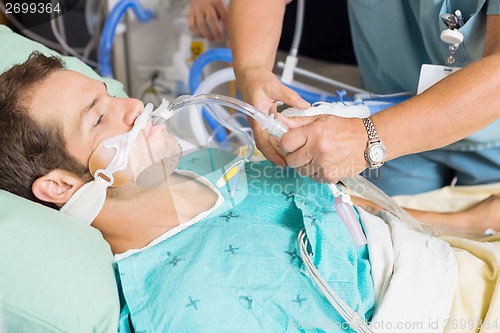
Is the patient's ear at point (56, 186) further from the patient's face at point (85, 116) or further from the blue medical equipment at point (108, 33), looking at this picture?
the blue medical equipment at point (108, 33)

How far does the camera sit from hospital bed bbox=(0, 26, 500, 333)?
107 cm

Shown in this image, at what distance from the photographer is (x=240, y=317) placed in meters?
1.14

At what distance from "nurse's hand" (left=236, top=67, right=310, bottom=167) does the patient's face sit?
20 cm

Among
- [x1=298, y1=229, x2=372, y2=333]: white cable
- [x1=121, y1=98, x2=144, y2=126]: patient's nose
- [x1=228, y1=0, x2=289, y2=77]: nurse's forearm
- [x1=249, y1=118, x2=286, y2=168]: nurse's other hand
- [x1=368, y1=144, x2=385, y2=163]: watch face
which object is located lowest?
[x1=298, y1=229, x2=372, y2=333]: white cable

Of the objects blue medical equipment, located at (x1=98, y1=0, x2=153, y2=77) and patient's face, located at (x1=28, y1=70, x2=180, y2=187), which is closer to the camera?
patient's face, located at (x1=28, y1=70, x2=180, y2=187)

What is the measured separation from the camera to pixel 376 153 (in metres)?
1.17

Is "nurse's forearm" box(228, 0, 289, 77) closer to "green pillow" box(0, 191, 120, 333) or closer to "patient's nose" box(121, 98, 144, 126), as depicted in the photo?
"patient's nose" box(121, 98, 144, 126)

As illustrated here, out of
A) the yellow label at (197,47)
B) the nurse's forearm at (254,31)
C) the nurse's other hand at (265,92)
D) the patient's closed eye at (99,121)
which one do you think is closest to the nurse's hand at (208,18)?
the yellow label at (197,47)

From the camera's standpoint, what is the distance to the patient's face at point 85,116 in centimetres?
123

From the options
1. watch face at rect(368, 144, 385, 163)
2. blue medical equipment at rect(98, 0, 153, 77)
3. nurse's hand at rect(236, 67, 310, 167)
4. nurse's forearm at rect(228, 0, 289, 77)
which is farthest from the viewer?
blue medical equipment at rect(98, 0, 153, 77)

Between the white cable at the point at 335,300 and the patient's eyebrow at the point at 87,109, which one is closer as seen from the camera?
the white cable at the point at 335,300

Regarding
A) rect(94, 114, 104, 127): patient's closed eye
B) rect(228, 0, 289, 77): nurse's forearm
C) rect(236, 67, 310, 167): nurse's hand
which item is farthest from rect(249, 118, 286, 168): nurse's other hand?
rect(94, 114, 104, 127): patient's closed eye

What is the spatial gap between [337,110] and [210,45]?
1.14 metres

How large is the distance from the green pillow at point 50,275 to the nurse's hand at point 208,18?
1.10 metres
